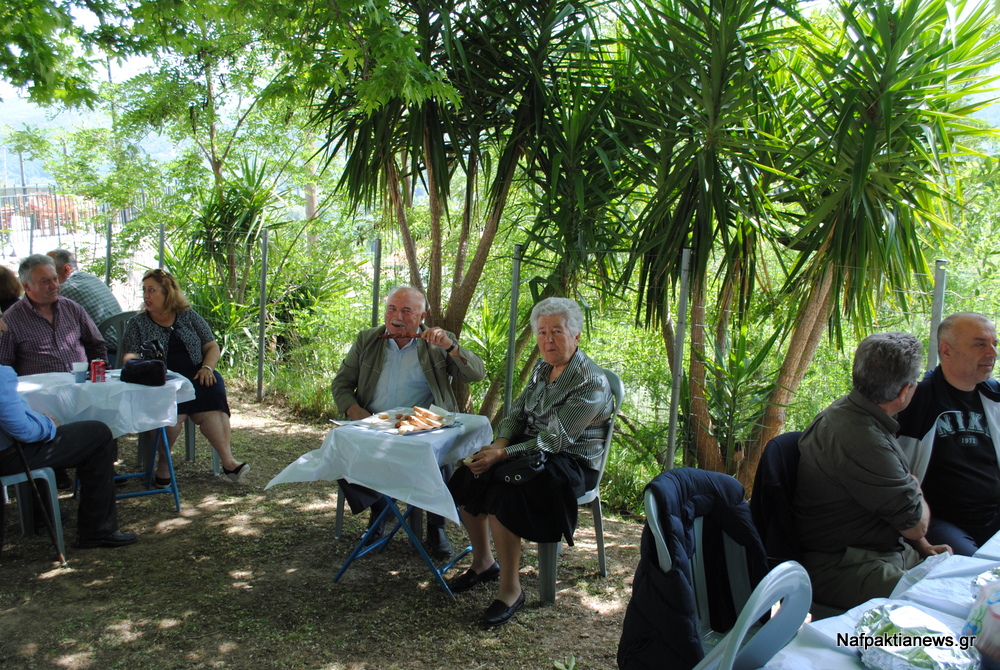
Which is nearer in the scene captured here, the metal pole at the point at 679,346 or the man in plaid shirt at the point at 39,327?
the metal pole at the point at 679,346

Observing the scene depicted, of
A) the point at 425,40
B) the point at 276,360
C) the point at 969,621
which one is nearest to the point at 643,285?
the point at 425,40

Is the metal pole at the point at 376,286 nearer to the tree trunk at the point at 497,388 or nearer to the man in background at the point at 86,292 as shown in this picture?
the tree trunk at the point at 497,388

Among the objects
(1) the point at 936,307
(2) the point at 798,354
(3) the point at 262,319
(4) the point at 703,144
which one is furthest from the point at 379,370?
(3) the point at 262,319

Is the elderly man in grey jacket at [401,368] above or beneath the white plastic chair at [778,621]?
above

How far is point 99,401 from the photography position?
3604mm

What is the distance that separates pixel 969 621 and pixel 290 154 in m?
10.7

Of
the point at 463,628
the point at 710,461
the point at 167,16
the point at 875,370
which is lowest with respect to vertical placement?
the point at 463,628

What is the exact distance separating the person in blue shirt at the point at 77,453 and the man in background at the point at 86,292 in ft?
6.16

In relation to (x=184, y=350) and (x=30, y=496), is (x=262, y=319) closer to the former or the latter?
(x=184, y=350)

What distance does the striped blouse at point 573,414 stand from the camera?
3.06 meters

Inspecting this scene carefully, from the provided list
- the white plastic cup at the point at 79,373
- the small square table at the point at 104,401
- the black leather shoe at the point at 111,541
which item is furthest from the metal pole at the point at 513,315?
the white plastic cup at the point at 79,373

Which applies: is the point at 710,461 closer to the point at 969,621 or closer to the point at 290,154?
the point at 969,621

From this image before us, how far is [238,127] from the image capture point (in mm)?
9883
